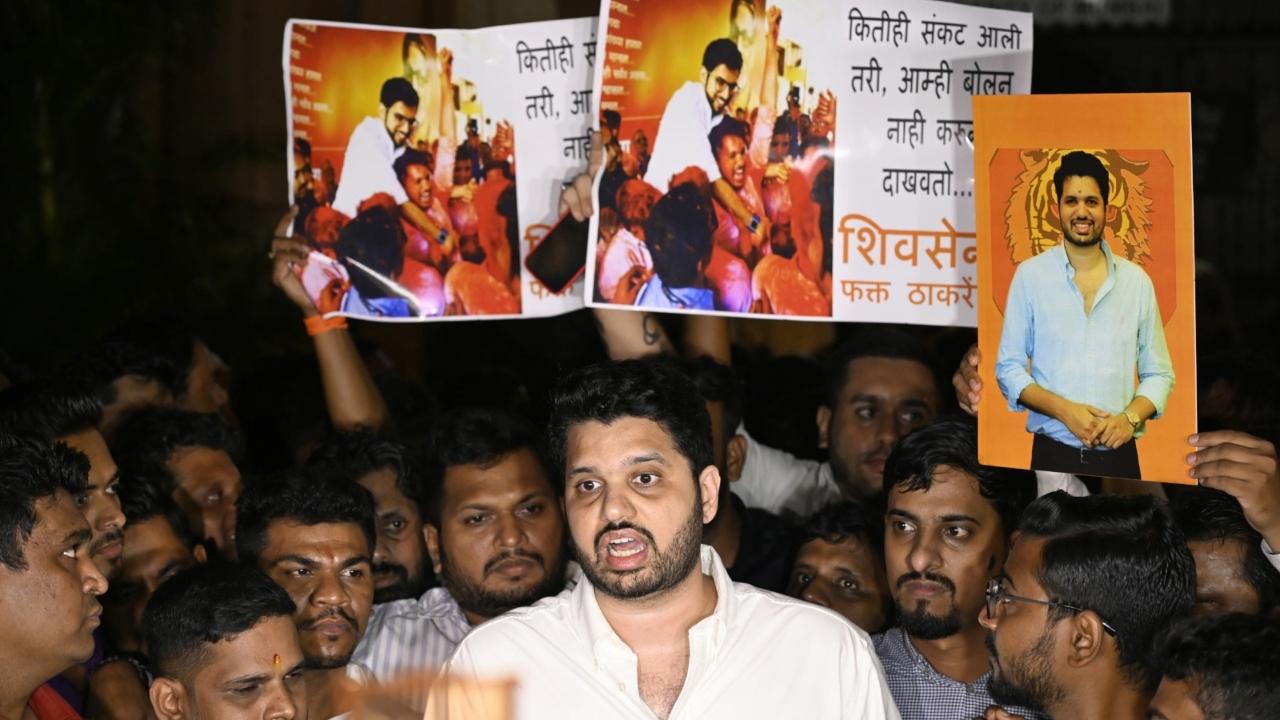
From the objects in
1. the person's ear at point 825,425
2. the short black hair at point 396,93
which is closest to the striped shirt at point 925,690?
the person's ear at point 825,425

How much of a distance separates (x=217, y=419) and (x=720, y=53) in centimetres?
191

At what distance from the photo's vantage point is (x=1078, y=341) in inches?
127

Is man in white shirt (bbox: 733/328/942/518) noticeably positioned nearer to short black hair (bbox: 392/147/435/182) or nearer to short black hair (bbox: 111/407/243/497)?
short black hair (bbox: 392/147/435/182)

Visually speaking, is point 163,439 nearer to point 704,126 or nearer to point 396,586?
point 396,586

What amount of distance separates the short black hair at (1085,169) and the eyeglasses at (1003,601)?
81cm

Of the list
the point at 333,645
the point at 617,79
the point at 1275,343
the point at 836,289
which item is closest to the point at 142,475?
the point at 333,645

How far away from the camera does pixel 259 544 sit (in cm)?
406

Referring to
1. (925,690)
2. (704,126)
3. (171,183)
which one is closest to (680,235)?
(704,126)

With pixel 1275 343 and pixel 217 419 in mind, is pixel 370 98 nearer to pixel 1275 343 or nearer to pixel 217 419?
pixel 217 419

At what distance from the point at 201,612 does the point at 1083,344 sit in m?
1.96

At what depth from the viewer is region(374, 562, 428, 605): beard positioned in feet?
14.9

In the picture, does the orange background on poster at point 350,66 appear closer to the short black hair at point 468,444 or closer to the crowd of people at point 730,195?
the crowd of people at point 730,195

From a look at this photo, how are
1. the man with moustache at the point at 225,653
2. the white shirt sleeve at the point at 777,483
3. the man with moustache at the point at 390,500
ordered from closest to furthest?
1. the man with moustache at the point at 225,653
2. the man with moustache at the point at 390,500
3. the white shirt sleeve at the point at 777,483

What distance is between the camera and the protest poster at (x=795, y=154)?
3959 mm
